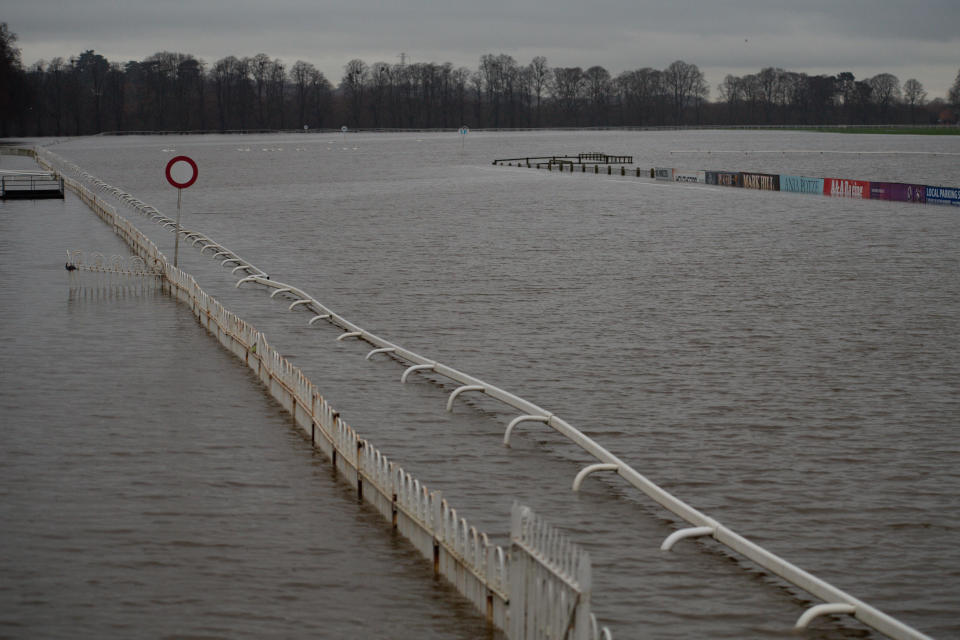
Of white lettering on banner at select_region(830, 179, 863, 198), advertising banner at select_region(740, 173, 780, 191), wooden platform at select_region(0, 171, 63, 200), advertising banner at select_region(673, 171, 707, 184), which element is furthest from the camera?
advertising banner at select_region(673, 171, 707, 184)

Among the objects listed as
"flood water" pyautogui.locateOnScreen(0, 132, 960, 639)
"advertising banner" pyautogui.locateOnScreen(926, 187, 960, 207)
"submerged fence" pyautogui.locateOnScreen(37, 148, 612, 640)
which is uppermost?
"advertising banner" pyautogui.locateOnScreen(926, 187, 960, 207)

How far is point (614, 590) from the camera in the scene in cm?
1293

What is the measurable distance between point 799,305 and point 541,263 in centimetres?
1224

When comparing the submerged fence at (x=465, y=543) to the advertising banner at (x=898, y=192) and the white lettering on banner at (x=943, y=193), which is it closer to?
the white lettering on banner at (x=943, y=193)

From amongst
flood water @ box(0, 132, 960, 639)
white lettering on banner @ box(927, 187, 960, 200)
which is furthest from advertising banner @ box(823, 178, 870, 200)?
flood water @ box(0, 132, 960, 639)

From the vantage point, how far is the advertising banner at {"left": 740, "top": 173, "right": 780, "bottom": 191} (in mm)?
80750

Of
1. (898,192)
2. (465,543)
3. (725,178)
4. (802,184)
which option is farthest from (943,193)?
(465,543)

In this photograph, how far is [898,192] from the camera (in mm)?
69125

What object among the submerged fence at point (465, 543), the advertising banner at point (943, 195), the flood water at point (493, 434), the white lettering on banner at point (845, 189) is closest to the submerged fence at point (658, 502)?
the submerged fence at point (465, 543)

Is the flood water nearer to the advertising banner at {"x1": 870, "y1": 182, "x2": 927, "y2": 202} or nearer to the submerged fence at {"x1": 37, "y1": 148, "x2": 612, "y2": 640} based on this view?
the submerged fence at {"x1": 37, "y1": 148, "x2": 612, "y2": 640}

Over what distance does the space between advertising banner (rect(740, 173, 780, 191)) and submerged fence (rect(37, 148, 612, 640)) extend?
207ft

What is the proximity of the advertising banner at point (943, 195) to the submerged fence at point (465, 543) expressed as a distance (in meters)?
51.3

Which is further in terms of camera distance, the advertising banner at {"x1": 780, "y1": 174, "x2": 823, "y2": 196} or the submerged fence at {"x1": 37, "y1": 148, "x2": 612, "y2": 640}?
the advertising banner at {"x1": 780, "y1": 174, "x2": 823, "y2": 196}

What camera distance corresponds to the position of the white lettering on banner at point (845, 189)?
7194 cm
